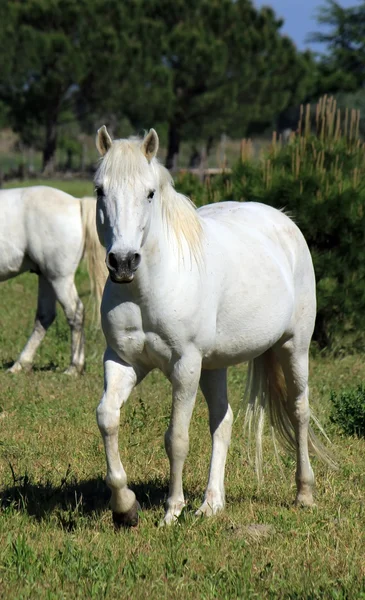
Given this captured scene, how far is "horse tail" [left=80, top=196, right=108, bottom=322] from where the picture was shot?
936 cm

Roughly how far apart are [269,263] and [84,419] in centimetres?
248

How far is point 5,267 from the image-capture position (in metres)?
9.47

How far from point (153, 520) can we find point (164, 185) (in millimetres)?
1723

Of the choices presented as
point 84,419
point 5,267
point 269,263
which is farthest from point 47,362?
point 269,263

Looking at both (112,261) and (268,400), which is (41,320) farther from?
(112,261)

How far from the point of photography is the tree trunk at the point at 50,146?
1725 inches

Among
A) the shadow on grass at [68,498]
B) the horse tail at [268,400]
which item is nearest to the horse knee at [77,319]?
the shadow on grass at [68,498]

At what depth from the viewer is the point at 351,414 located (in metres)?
6.99

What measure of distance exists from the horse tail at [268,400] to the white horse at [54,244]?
13.0 feet

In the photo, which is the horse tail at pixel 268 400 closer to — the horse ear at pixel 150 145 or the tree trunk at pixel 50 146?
the horse ear at pixel 150 145

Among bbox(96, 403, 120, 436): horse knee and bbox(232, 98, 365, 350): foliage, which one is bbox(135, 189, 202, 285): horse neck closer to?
bbox(96, 403, 120, 436): horse knee

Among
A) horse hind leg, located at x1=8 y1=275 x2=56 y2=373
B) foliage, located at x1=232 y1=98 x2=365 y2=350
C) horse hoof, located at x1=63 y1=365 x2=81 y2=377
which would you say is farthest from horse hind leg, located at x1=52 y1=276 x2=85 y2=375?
foliage, located at x1=232 y1=98 x2=365 y2=350

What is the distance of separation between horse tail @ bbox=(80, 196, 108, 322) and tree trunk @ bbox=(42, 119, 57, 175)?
3447cm

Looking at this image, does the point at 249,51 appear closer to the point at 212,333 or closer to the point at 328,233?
the point at 328,233
